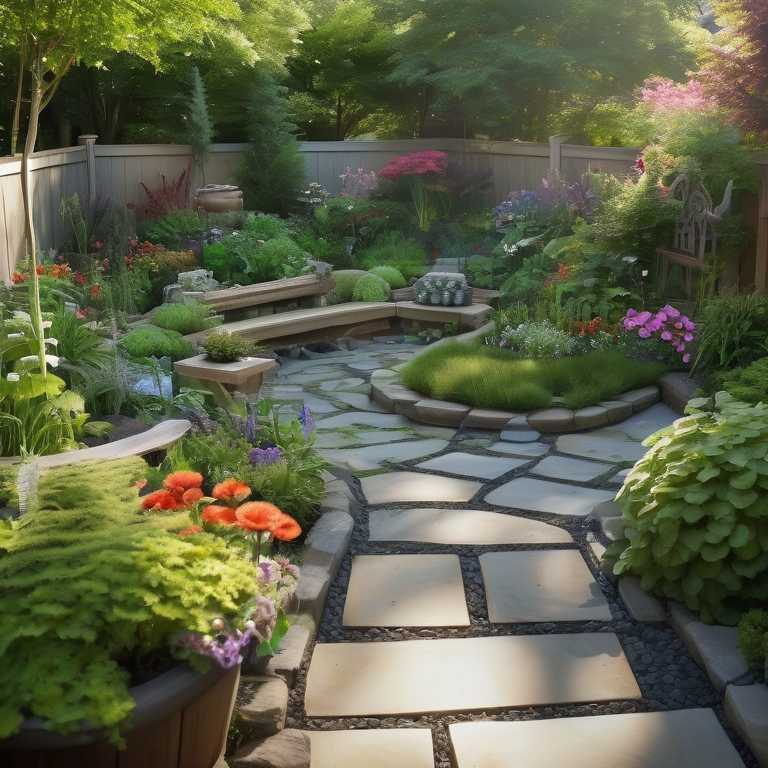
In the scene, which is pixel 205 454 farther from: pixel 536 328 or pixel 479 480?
pixel 536 328

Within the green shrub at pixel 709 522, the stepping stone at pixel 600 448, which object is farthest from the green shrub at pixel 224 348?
the green shrub at pixel 709 522

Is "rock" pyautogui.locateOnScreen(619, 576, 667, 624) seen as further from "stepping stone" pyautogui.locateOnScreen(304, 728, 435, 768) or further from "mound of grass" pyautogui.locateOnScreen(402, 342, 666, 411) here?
"mound of grass" pyautogui.locateOnScreen(402, 342, 666, 411)

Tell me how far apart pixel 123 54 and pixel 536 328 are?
7941 millimetres

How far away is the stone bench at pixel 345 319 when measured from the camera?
8594 millimetres

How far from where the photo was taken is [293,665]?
9.08ft

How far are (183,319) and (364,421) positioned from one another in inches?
102

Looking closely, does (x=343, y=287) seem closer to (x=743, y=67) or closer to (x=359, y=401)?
(x=359, y=401)

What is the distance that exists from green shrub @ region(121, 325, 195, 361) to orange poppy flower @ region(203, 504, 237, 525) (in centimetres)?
448

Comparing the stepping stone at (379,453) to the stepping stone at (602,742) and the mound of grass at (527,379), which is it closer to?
the mound of grass at (527,379)

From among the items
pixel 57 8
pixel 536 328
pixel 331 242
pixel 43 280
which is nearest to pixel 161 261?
pixel 43 280

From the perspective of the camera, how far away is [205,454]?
4.06 metres

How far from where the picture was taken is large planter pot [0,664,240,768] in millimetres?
1782

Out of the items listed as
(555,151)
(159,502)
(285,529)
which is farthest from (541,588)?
(555,151)

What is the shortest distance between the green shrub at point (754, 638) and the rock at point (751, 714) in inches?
4.1
